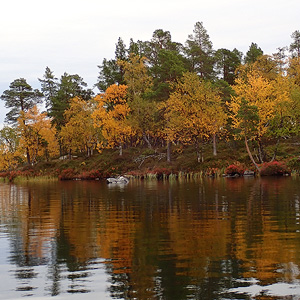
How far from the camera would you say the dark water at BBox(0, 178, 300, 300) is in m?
7.11

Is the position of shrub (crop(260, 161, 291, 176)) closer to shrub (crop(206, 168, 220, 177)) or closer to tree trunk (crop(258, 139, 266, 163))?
tree trunk (crop(258, 139, 266, 163))

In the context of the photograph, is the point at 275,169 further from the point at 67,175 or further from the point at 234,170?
the point at 67,175

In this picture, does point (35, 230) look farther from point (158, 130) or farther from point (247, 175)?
point (158, 130)

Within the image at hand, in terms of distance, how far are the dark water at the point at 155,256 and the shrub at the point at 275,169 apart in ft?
110

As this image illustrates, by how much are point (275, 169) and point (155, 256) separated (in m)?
43.0

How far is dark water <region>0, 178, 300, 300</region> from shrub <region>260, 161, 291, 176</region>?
3364 centimetres

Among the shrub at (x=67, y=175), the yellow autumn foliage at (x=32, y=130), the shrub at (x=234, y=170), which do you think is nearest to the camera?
the shrub at (x=234, y=170)

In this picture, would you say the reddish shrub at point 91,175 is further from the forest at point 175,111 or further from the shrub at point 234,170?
the shrub at point 234,170

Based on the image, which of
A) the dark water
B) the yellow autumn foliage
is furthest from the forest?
the dark water

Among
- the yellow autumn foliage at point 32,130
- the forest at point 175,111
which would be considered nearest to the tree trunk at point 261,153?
the forest at point 175,111

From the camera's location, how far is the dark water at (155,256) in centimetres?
711

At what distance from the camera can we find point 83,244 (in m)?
11.4

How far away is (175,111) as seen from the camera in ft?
212

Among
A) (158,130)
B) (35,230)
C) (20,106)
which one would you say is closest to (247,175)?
(158,130)
